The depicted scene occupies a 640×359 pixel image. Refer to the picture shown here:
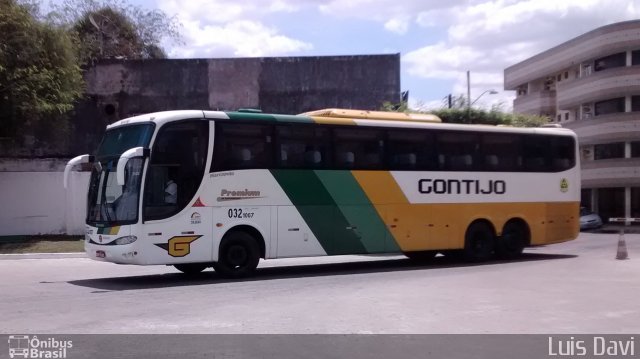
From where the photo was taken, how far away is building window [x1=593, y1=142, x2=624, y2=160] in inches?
1774

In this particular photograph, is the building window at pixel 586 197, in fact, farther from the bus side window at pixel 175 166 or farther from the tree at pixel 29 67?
the bus side window at pixel 175 166

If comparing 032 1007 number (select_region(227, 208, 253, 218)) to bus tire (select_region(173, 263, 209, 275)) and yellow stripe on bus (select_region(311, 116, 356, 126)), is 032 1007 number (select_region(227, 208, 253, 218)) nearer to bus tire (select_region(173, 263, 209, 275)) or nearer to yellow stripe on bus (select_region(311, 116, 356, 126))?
bus tire (select_region(173, 263, 209, 275))

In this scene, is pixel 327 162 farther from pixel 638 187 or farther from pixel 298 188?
pixel 638 187

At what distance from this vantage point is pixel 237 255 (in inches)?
578

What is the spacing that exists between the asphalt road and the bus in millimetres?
840

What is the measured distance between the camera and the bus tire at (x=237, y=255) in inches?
571

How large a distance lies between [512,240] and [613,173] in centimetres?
2883

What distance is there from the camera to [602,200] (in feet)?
160

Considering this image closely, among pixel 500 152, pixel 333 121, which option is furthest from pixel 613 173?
pixel 333 121

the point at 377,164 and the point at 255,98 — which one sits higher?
the point at 255,98

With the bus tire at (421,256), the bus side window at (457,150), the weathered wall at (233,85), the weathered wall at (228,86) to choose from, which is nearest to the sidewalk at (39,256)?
the weathered wall at (228,86)

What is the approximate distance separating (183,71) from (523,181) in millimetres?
18024

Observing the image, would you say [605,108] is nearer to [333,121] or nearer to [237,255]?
[333,121]
